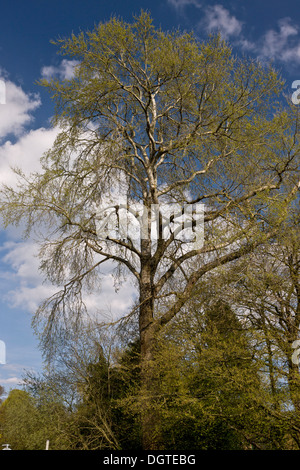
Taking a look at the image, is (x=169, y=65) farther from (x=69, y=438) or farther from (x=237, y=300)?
(x=69, y=438)

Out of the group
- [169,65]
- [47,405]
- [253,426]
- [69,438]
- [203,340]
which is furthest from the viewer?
[47,405]

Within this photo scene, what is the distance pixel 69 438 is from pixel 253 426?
6036 millimetres

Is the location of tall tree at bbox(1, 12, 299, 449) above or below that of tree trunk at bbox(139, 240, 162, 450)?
above

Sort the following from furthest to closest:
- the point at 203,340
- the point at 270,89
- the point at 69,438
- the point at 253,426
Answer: the point at 69,438 < the point at 270,89 < the point at 203,340 < the point at 253,426

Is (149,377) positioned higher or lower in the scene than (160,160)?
lower

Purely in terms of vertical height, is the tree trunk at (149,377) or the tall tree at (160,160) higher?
the tall tree at (160,160)

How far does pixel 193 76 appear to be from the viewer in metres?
10.4

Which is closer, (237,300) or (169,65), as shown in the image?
(237,300)

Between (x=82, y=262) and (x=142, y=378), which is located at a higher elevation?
(x=82, y=262)

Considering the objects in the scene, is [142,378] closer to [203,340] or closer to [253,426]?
[203,340]

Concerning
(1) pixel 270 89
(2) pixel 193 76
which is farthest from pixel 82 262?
(1) pixel 270 89
